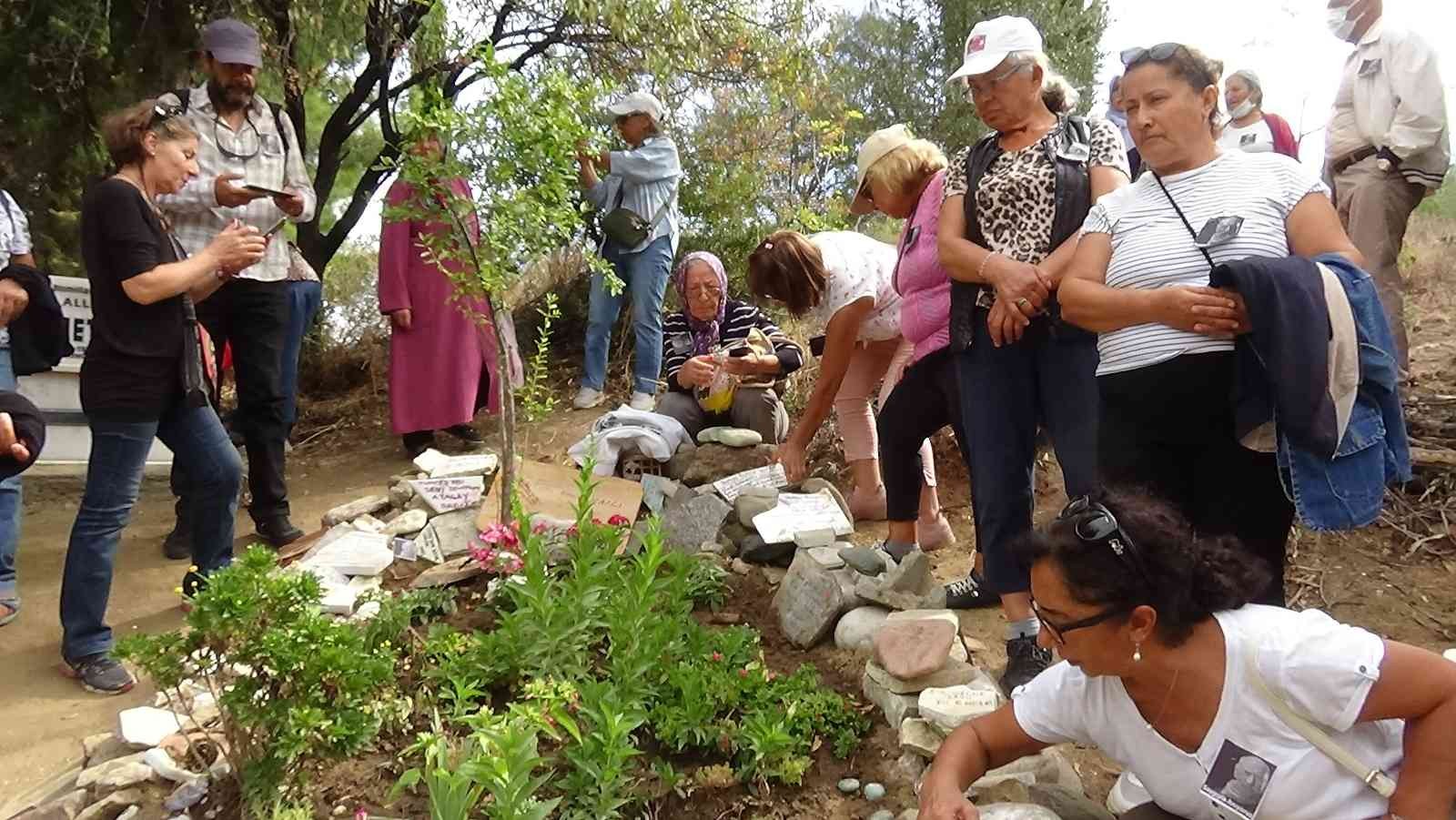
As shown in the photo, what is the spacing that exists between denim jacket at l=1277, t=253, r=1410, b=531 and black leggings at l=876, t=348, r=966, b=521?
115cm

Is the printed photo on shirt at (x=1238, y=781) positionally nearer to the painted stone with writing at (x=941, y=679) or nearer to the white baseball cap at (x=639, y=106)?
the painted stone with writing at (x=941, y=679)

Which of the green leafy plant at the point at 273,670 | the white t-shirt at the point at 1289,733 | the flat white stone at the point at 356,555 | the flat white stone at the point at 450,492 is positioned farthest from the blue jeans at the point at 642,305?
the white t-shirt at the point at 1289,733

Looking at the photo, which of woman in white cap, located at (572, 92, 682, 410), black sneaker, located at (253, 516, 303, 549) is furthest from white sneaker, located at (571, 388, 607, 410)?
black sneaker, located at (253, 516, 303, 549)

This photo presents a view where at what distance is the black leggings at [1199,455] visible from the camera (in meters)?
2.02

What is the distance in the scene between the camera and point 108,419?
297cm

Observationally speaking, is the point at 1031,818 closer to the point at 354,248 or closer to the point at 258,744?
the point at 258,744

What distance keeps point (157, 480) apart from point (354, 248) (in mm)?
4556

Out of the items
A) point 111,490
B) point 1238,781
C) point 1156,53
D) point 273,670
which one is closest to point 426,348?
point 111,490

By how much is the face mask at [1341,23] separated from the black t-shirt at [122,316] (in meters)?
4.64

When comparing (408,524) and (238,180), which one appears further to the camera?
(408,524)

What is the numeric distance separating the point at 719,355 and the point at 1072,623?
2840mm

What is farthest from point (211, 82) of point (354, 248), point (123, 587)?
point (354, 248)

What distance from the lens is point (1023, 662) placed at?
2.53 metres

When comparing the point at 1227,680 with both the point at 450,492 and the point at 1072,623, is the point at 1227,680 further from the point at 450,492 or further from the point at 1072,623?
the point at 450,492
